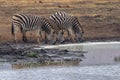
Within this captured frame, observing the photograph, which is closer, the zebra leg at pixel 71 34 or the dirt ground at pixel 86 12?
the zebra leg at pixel 71 34

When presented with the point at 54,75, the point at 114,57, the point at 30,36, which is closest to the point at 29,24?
the point at 30,36

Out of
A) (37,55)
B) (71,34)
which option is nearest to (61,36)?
(71,34)

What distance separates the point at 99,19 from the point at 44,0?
11.3 ft

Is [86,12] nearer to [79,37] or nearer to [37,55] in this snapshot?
[79,37]

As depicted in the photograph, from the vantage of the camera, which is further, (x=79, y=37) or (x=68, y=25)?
(x=68, y=25)

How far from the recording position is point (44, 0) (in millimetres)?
31812

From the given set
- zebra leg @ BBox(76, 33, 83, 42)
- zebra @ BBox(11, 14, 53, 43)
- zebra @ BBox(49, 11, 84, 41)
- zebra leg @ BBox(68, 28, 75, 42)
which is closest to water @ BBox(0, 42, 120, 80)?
zebra leg @ BBox(76, 33, 83, 42)

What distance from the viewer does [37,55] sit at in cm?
2084

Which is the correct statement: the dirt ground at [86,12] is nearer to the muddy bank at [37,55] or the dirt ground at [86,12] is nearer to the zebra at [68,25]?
the zebra at [68,25]

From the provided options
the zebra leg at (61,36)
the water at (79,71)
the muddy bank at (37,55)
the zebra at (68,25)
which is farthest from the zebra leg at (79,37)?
the water at (79,71)

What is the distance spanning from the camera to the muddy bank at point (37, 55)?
797 inches

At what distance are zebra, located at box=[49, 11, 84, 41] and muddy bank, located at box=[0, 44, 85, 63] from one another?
4007 mm

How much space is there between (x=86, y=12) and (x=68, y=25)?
347cm

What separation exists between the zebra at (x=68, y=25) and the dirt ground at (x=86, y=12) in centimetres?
49
